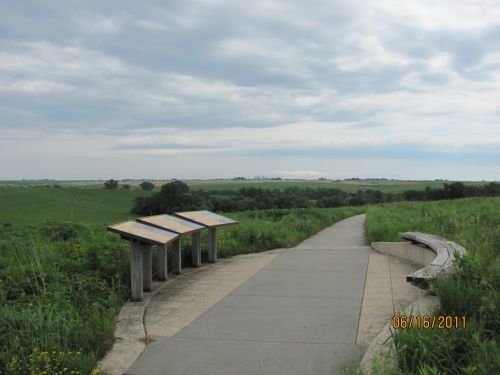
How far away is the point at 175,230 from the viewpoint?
700cm

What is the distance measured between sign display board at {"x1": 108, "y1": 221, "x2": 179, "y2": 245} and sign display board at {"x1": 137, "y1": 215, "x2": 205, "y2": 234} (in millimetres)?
160

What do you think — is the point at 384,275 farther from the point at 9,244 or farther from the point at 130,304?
the point at 9,244

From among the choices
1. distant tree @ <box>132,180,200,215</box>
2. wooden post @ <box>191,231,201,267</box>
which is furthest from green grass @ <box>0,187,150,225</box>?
wooden post @ <box>191,231,201,267</box>

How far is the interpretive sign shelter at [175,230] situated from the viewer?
7039 millimetres

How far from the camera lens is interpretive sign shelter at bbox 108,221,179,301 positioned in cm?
582

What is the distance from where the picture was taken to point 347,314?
5.41m

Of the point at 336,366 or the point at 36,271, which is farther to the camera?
the point at 36,271

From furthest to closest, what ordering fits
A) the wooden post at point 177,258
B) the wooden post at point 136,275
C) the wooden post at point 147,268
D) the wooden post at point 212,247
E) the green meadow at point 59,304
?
the wooden post at point 212,247 < the wooden post at point 177,258 < the wooden post at point 147,268 < the wooden post at point 136,275 < the green meadow at point 59,304

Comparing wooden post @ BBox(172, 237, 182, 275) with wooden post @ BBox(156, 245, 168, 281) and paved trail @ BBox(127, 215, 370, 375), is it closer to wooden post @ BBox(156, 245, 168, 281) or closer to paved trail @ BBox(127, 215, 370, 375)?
wooden post @ BBox(156, 245, 168, 281)

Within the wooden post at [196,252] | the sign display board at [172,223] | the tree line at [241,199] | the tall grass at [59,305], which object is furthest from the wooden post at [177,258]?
the tree line at [241,199]

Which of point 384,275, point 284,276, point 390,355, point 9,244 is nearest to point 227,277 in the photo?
point 284,276

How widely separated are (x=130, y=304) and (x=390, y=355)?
3386 millimetres
